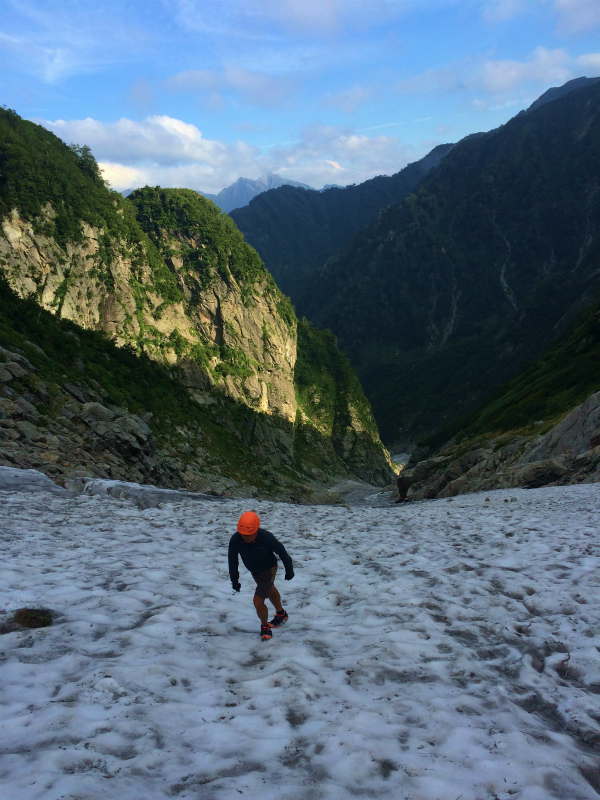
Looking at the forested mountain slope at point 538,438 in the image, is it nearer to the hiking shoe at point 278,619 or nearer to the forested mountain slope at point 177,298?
the hiking shoe at point 278,619

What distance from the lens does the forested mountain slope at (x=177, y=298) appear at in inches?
2137

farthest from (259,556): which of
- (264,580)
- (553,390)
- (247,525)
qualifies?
(553,390)

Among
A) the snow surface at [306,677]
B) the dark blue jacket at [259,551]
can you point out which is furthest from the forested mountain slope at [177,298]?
the dark blue jacket at [259,551]

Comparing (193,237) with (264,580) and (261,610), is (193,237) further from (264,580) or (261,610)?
(261,610)

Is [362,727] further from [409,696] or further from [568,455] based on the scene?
[568,455]

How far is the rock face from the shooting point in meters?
24.4

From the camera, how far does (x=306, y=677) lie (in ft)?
19.8

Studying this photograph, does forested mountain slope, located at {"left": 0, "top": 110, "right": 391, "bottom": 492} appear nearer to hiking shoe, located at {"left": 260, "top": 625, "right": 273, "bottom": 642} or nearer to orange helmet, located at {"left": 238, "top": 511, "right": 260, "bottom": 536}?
orange helmet, located at {"left": 238, "top": 511, "right": 260, "bottom": 536}

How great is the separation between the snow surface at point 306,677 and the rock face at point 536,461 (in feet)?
46.9

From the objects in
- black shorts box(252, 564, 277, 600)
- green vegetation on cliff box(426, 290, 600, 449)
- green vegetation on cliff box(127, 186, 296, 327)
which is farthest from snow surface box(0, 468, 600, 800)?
green vegetation on cliff box(127, 186, 296, 327)

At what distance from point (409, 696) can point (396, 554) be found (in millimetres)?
7019

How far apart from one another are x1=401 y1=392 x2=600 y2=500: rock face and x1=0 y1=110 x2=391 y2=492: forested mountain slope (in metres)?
24.0

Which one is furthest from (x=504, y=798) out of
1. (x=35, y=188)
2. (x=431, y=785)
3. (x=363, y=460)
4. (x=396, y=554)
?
(x=363, y=460)

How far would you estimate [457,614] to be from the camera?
26.2 feet
